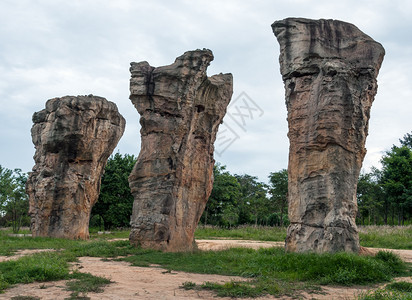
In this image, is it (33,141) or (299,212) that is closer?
(299,212)

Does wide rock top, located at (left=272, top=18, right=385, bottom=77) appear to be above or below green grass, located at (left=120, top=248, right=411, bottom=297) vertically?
above

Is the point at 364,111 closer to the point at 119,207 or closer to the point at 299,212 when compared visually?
the point at 299,212

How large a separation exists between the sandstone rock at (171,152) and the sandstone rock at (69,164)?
20.1ft

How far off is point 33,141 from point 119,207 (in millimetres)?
9712

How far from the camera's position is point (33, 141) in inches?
843

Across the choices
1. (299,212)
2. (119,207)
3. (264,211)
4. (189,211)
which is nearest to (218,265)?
(299,212)

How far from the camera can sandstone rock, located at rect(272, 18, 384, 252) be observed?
10234 millimetres

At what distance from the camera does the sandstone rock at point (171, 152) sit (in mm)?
12695

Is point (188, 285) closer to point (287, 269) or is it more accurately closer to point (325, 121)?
point (287, 269)

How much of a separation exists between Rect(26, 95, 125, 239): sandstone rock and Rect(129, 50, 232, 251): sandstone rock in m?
6.11

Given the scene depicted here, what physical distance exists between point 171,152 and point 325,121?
5074mm

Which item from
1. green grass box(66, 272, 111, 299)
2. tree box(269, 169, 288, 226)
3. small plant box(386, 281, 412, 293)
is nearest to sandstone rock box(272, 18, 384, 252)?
small plant box(386, 281, 412, 293)

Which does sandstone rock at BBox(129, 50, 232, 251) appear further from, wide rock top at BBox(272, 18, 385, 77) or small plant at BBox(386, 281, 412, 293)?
small plant at BBox(386, 281, 412, 293)

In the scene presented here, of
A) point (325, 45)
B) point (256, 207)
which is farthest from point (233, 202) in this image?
point (325, 45)
